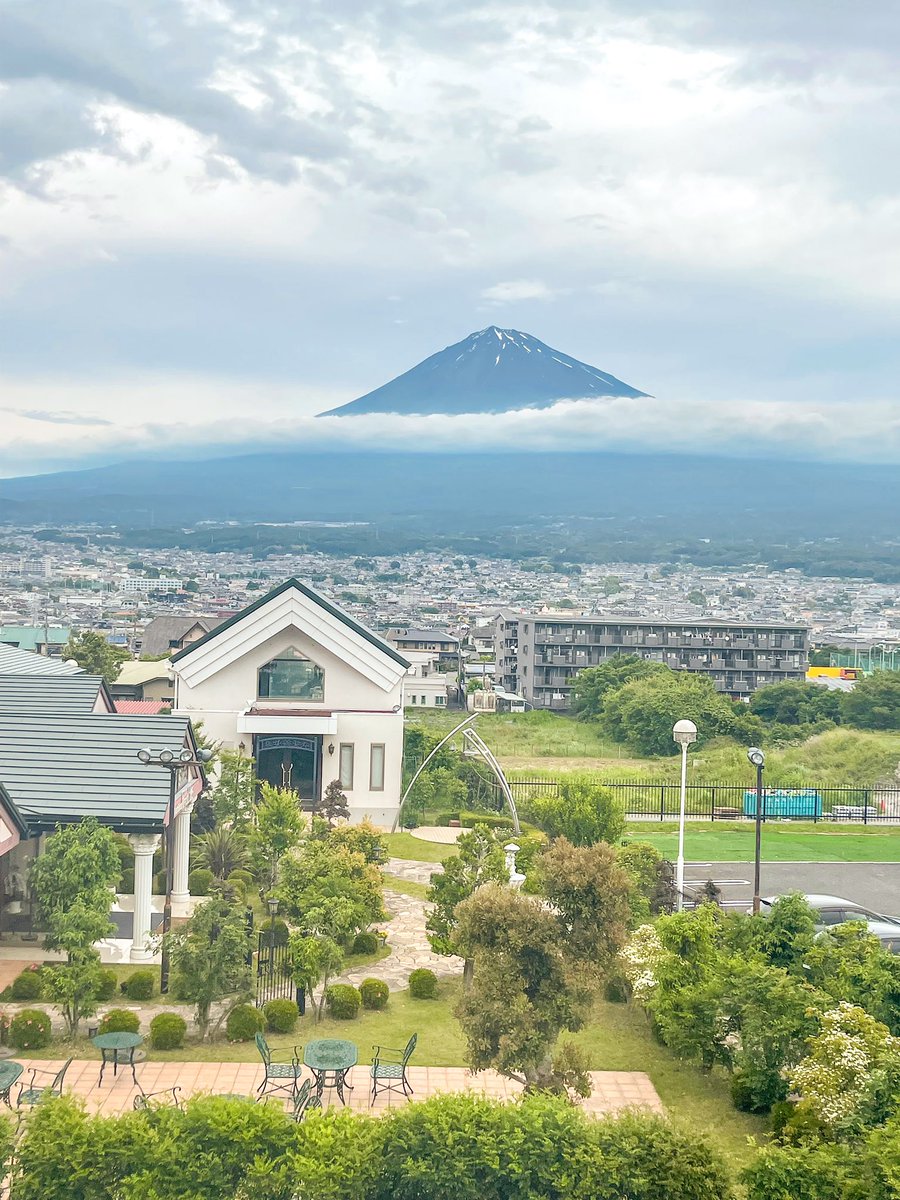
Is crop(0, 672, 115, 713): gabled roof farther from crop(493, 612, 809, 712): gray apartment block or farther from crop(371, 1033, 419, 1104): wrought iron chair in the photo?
crop(493, 612, 809, 712): gray apartment block

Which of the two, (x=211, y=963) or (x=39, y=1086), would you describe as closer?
(x=39, y=1086)

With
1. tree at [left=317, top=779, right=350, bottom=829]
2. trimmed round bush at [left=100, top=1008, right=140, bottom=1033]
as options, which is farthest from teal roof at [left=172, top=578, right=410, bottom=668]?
trimmed round bush at [left=100, top=1008, right=140, bottom=1033]

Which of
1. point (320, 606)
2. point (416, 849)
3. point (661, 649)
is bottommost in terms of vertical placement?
point (416, 849)

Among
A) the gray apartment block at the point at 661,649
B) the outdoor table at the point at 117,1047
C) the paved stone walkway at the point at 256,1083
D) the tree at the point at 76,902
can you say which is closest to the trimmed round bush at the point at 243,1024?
the paved stone walkway at the point at 256,1083

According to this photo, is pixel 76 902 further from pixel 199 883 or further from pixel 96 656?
pixel 96 656

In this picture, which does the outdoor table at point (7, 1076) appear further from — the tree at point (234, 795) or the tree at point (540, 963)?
the tree at point (234, 795)

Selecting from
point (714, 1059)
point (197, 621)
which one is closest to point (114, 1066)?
point (714, 1059)

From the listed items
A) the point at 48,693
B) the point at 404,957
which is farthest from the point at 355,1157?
the point at 48,693
